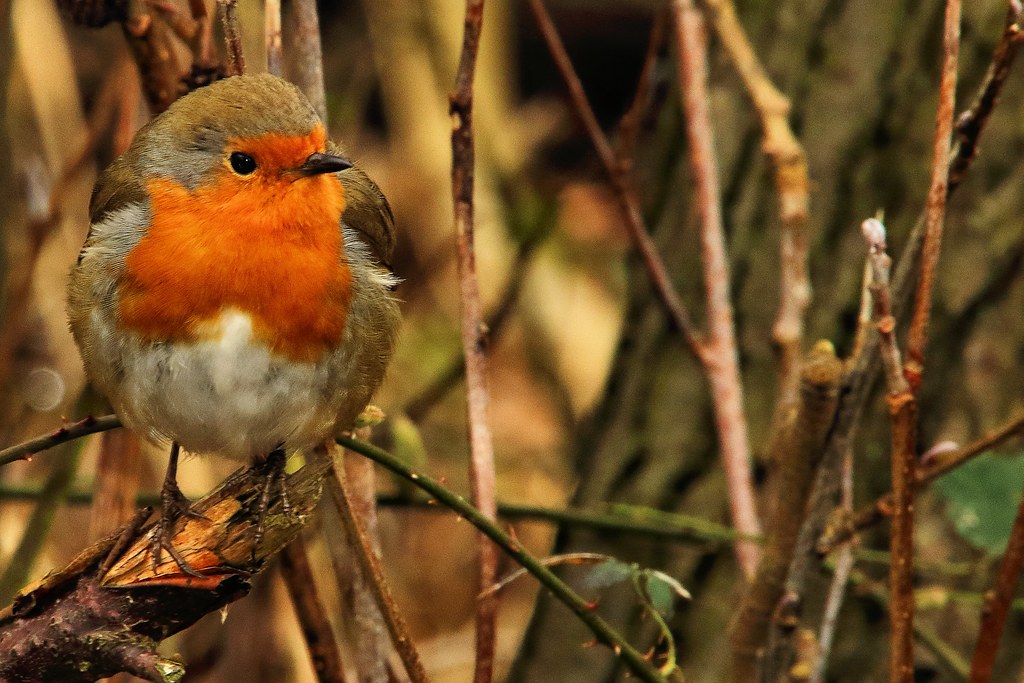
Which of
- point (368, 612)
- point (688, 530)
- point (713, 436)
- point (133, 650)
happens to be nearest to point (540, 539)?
point (713, 436)

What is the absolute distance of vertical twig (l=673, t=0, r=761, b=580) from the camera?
105 inches

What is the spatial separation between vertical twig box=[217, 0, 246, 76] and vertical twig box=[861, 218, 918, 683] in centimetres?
93

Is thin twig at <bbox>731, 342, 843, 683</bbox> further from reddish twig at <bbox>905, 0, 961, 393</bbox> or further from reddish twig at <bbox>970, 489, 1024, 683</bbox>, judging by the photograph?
reddish twig at <bbox>970, 489, 1024, 683</bbox>

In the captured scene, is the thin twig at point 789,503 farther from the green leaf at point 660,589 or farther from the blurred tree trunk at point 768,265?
the blurred tree trunk at point 768,265

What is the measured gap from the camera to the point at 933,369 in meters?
2.96

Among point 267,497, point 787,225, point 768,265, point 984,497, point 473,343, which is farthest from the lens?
point 768,265

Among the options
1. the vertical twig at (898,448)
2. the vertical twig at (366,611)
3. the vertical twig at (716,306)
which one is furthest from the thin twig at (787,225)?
the vertical twig at (366,611)

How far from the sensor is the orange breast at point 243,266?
211cm

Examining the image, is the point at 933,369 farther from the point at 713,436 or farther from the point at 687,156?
the point at 687,156

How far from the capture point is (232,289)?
212cm

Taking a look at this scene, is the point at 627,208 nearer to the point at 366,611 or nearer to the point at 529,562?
the point at 366,611

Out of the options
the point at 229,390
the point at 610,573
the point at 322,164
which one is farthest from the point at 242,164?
the point at 610,573

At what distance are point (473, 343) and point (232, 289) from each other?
40cm

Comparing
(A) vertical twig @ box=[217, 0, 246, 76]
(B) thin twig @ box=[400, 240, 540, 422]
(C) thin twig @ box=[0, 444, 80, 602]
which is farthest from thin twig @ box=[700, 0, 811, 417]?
(C) thin twig @ box=[0, 444, 80, 602]
